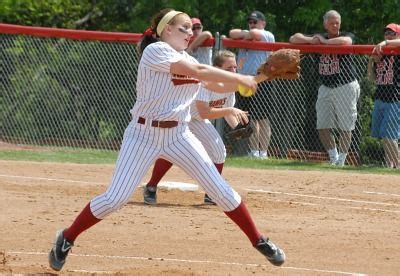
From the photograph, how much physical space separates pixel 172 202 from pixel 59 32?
560 centimetres

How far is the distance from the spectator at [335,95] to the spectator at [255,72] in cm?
60

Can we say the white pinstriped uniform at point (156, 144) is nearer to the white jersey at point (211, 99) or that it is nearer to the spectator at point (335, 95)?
the white jersey at point (211, 99)

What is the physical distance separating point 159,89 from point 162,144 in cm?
41

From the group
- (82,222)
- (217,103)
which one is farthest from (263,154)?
(82,222)

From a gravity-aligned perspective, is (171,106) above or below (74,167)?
above

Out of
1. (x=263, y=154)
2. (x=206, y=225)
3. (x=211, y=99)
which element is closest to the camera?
(x=206, y=225)

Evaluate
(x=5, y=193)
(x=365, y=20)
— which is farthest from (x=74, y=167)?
(x=365, y=20)

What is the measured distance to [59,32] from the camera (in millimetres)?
16562

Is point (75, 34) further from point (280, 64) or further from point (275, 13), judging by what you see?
point (280, 64)

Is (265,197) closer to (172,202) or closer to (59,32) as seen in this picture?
(172,202)

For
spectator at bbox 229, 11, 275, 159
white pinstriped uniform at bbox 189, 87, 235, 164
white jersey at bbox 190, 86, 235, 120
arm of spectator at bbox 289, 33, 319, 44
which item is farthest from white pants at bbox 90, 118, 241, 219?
spectator at bbox 229, 11, 275, 159

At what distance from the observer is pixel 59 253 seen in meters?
7.75

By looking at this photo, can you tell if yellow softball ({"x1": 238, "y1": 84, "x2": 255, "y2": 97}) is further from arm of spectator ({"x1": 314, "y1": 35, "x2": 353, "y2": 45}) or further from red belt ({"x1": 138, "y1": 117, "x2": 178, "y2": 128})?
arm of spectator ({"x1": 314, "y1": 35, "x2": 353, "y2": 45})

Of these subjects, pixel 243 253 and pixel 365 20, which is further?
pixel 365 20
